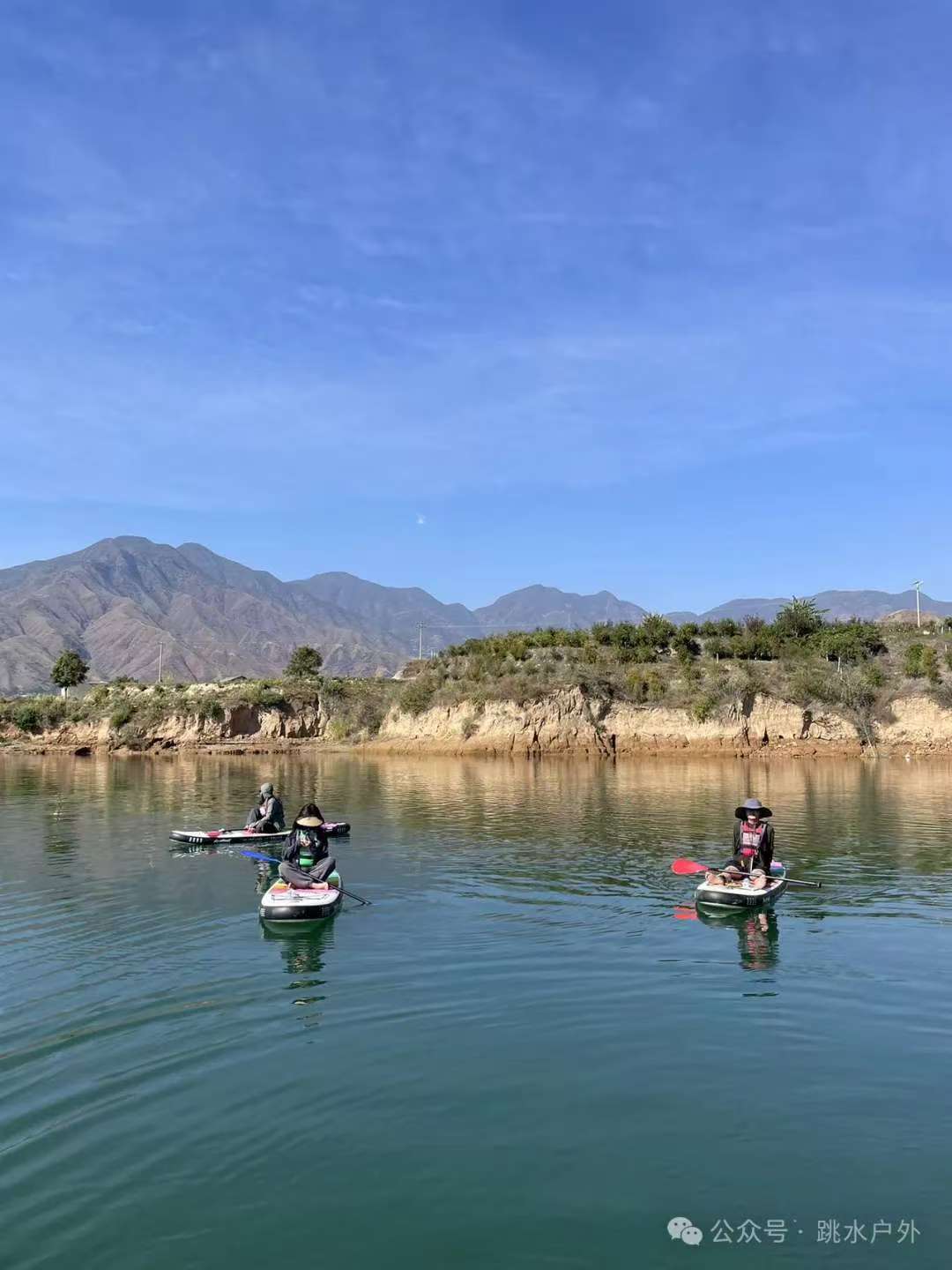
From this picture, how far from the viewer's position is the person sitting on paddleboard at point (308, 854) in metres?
20.4

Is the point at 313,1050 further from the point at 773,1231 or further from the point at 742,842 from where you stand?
the point at 742,842

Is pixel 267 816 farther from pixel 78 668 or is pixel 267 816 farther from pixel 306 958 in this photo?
pixel 78 668

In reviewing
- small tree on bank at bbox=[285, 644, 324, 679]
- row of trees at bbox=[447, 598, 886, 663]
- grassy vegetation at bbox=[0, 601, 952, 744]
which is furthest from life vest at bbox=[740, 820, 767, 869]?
small tree on bank at bbox=[285, 644, 324, 679]

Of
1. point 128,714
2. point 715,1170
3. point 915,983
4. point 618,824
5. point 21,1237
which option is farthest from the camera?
point 128,714

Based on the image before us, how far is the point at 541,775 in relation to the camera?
55750mm

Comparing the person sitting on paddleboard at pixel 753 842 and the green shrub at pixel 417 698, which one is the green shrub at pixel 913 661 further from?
the person sitting on paddleboard at pixel 753 842

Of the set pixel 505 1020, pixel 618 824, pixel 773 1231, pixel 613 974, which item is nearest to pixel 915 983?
pixel 613 974

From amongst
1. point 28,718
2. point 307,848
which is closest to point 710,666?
point 307,848

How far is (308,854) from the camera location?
21.0m

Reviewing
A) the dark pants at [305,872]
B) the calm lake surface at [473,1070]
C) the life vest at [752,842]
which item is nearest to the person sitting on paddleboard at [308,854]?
the dark pants at [305,872]

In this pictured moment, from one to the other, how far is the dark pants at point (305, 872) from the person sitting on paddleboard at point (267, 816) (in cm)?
1027

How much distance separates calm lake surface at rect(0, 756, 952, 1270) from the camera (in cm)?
852

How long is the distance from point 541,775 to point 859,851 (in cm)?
2877

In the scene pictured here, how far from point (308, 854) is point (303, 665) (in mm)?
84366
